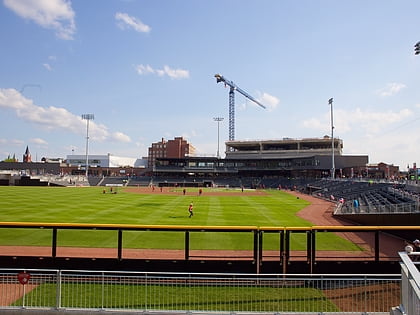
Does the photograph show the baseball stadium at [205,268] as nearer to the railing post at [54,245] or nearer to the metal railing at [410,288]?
the railing post at [54,245]

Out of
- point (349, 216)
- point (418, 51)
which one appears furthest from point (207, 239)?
point (418, 51)

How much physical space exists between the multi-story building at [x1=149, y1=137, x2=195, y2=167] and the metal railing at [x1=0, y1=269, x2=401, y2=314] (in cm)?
15781

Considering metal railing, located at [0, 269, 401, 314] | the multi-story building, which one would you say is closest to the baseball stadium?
metal railing, located at [0, 269, 401, 314]

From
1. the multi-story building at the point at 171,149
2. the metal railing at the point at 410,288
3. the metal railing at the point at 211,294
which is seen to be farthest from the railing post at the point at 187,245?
the multi-story building at the point at 171,149

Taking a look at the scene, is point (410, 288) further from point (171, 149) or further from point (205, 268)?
point (171, 149)

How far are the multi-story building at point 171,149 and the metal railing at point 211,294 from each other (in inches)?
6213

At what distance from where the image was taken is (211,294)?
963cm

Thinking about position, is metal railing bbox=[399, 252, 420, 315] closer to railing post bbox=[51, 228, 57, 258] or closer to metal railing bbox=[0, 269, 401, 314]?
metal railing bbox=[0, 269, 401, 314]

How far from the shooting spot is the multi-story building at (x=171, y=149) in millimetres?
170500

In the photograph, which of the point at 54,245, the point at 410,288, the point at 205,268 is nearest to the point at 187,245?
the point at 205,268

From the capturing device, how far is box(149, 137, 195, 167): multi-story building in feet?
559

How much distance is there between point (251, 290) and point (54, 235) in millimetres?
7009

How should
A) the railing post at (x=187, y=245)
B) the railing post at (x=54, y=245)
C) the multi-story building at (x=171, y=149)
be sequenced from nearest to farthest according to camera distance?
the railing post at (x=187, y=245) < the railing post at (x=54, y=245) < the multi-story building at (x=171, y=149)

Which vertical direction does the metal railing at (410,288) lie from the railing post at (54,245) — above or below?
above
